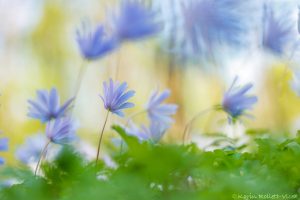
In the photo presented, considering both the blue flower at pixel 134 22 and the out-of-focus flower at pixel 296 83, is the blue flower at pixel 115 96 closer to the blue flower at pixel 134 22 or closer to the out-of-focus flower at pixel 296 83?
the blue flower at pixel 134 22

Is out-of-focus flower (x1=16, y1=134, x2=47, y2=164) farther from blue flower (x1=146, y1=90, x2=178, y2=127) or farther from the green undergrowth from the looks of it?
the green undergrowth

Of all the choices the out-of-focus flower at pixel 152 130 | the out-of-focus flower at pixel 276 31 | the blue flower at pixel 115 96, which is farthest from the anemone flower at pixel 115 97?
the out-of-focus flower at pixel 276 31

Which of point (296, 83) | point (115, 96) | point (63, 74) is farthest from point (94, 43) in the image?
point (63, 74)

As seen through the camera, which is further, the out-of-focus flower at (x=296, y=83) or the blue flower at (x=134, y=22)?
the out-of-focus flower at (x=296, y=83)

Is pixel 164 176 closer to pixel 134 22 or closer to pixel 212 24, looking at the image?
pixel 134 22

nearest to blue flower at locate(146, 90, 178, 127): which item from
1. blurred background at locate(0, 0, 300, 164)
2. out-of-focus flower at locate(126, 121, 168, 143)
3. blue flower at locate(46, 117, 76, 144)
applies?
out-of-focus flower at locate(126, 121, 168, 143)

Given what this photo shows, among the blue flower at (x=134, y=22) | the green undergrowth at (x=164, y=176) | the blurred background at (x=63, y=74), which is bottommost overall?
the green undergrowth at (x=164, y=176)
